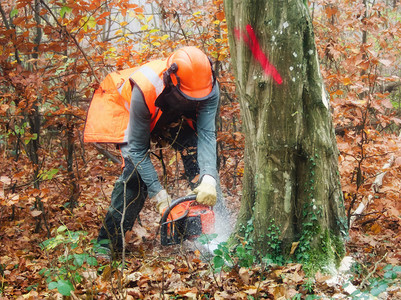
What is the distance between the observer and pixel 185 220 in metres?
2.81

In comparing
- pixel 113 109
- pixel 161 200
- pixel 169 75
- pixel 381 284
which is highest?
pixel 169 75

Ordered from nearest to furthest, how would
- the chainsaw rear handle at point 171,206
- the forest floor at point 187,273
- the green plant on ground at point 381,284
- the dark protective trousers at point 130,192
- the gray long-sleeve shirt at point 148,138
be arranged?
the green plant on ground at point 381,284 → the forest floor at point 187,273 → the chainsaw rear handle at point 171,206 → the gray long-sleeve shirt at point 148,138 → the dark protective trousers at point 130,192

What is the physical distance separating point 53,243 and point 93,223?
7.03ft

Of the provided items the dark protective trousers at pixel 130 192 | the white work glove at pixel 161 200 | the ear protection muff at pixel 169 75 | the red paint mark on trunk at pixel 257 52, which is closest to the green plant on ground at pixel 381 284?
the red paint mark on trunk at pixel 257 52

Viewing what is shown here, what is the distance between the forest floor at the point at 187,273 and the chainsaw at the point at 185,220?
0.39 ft

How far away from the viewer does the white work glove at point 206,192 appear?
2.85 m

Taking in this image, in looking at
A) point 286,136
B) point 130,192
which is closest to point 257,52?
point 286,136

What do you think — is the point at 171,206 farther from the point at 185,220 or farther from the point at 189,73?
the point at 189,73

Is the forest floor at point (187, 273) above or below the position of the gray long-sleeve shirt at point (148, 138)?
below

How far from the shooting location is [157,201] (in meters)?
3.06

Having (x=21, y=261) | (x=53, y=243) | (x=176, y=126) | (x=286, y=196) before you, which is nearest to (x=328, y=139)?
(x=286, y=196)

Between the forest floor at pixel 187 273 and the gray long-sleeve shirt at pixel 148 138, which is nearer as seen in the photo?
the forest floor at pixel 187 273

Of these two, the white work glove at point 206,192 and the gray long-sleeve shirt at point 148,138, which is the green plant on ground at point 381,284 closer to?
the white work glove at point 206,192

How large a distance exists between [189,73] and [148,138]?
0.73 metres
